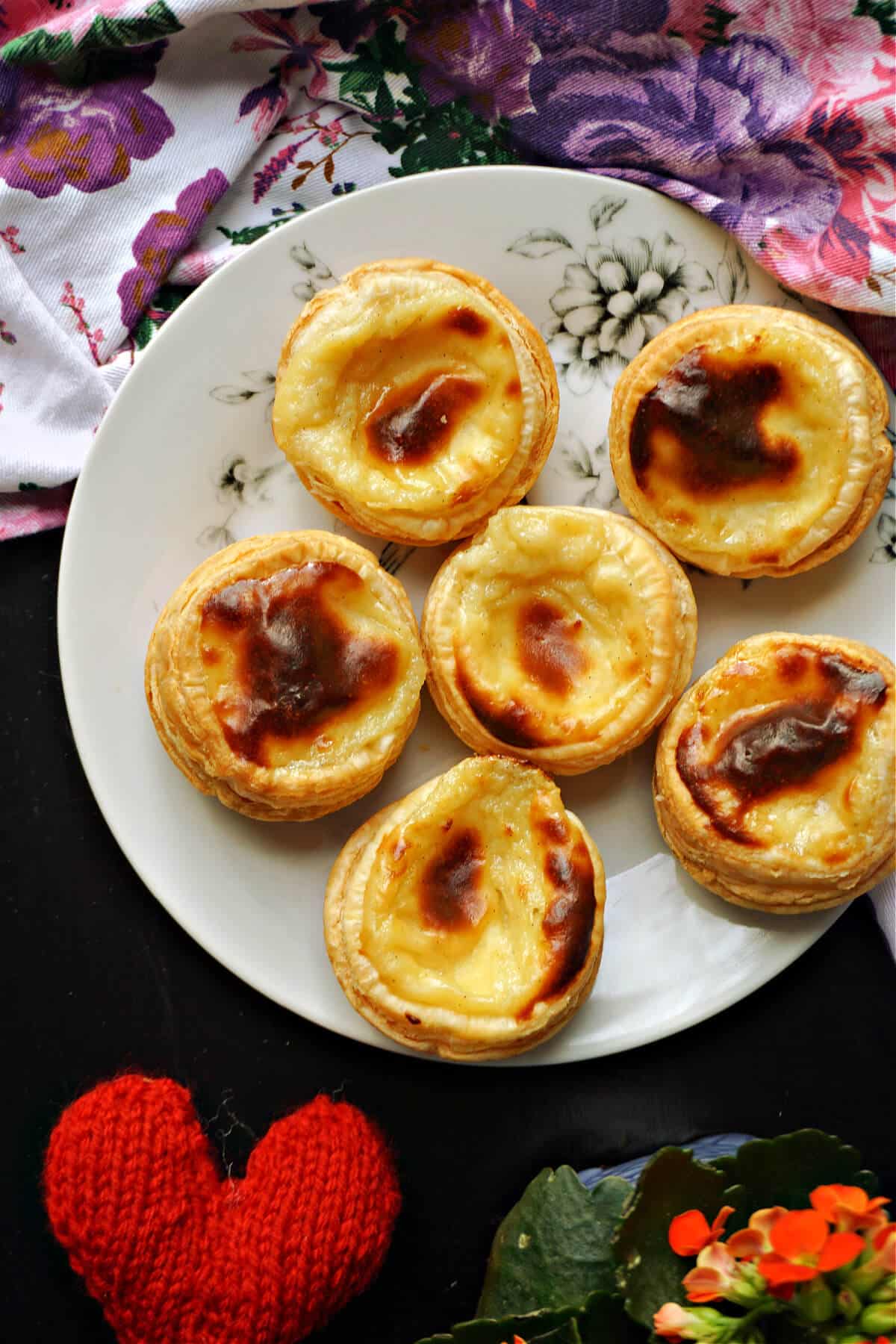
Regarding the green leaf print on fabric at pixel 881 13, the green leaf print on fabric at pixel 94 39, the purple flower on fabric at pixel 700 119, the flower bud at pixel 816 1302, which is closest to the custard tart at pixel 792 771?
the flower bud at pixel 816 1302

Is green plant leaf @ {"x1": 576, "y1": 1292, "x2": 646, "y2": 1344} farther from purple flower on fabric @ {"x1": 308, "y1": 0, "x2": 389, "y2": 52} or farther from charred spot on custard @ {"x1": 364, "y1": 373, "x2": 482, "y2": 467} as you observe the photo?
purple flower on fabric @ {"x1": 308, "y1": 0, "x2": 389, "y2": 52}

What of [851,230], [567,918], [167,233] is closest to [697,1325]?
[567,918]

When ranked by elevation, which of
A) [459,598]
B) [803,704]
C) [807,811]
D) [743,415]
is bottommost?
[807,811]

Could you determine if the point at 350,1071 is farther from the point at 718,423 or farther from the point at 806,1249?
the point at 718,423

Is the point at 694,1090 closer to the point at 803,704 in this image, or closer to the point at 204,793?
the point at 803,704

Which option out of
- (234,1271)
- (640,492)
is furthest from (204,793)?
(640,492)

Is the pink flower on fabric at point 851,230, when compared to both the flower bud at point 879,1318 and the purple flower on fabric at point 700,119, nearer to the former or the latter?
the purple flower on fabric at point 700,119
